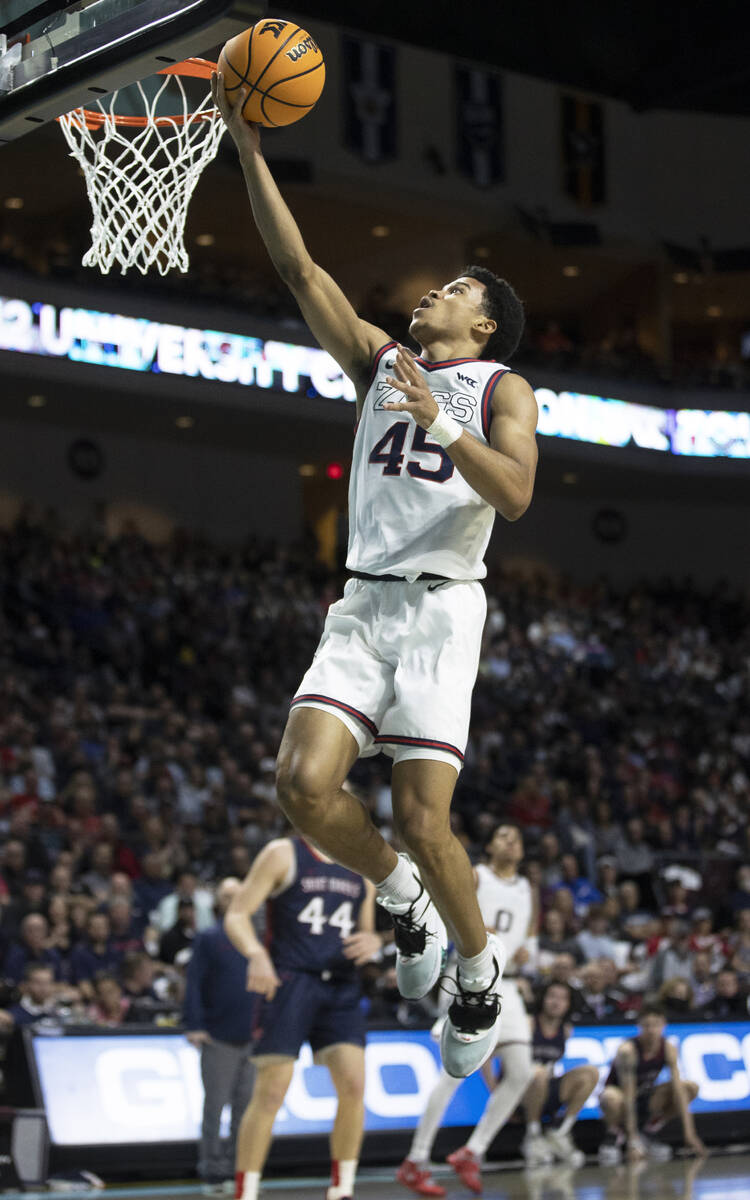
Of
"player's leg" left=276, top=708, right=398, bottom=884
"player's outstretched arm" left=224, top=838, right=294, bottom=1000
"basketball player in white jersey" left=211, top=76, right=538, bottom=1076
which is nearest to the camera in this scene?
"player's leg" left=276, top=708, right=398, bottom=884

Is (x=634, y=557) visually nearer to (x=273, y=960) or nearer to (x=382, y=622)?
(x=273, y=960)

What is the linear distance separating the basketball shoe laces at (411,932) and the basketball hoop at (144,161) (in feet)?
7.95

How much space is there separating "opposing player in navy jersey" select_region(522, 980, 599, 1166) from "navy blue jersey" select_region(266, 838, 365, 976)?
135 inches

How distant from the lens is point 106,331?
23500mm

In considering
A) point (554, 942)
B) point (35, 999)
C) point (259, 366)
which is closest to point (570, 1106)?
point (554, 942)

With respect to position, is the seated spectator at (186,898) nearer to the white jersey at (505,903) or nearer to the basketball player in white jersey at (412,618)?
the white jersey at (505,903)

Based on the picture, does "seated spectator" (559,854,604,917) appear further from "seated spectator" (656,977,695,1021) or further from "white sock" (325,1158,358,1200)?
"white sock" (325,1158,358,1200)

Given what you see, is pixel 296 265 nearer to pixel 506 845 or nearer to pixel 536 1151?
pixel 506 845

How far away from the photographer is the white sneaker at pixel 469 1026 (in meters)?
5.36

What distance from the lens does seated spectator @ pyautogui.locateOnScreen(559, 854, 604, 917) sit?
16906 millimetres

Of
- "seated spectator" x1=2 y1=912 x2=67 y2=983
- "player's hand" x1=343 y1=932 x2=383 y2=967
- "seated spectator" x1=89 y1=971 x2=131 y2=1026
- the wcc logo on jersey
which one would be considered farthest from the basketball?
the wcc logo on jersey

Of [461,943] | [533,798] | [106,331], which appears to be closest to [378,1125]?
[461,943]

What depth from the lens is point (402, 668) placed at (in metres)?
5.15

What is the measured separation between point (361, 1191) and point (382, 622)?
19.3 feet
